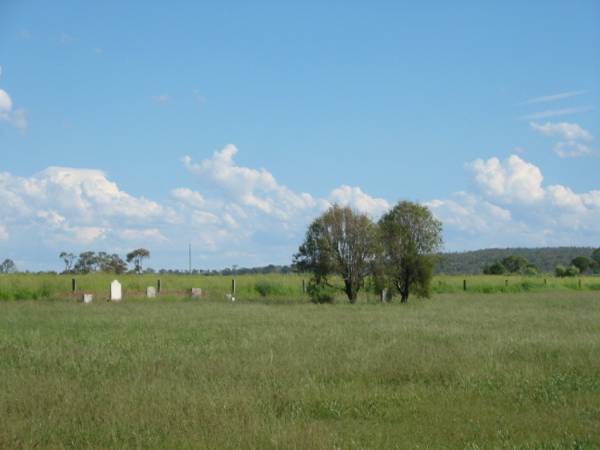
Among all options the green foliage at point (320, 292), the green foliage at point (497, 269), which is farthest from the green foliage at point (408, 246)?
the green foliage at point (497, 269)

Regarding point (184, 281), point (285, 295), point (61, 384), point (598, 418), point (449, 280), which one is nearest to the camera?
point (598, 418)

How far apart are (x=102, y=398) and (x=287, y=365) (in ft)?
12.7

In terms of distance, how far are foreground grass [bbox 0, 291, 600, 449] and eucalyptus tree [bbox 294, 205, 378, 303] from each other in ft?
60.6

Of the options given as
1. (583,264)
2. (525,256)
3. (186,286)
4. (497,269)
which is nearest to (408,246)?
(186,286)

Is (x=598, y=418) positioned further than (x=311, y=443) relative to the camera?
Yes

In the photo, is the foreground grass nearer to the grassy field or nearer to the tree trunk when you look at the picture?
the tree trunk

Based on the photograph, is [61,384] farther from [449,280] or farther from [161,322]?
[449,280]

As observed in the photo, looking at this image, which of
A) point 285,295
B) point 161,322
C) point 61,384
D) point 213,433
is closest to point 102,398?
point 61,384

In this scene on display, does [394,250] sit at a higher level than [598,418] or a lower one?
higher

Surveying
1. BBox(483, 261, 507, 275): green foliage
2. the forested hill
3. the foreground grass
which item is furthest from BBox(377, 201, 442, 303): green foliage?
the forested hill

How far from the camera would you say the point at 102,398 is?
35.0ft

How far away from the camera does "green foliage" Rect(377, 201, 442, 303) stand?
1528 inches

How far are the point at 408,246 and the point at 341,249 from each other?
3.63 metres

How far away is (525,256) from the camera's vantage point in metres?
170
